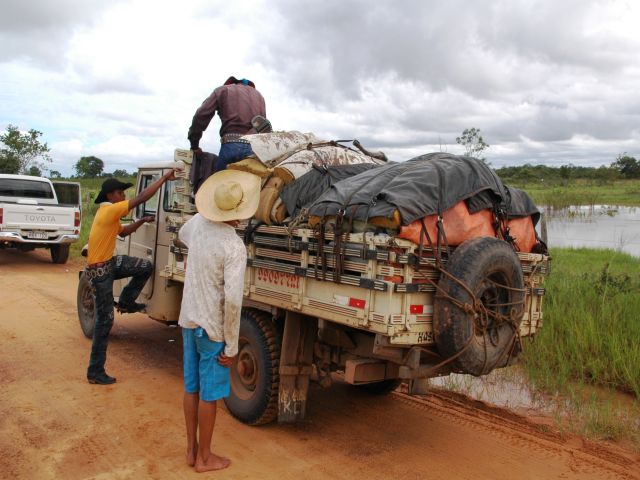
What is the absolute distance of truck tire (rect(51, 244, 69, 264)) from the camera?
40.9ft

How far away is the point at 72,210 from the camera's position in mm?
12180

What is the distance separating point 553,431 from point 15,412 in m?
4.21

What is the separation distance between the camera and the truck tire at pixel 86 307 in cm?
665

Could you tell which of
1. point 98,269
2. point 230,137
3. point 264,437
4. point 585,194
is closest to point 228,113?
point 230,137

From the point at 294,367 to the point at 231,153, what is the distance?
7.00 ft

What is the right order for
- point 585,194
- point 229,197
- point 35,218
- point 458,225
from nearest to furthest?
point 229,197
point 458,225
point 35,218
point 585,194

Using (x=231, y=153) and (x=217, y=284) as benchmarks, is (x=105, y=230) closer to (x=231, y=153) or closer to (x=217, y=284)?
(x=231, y=153)

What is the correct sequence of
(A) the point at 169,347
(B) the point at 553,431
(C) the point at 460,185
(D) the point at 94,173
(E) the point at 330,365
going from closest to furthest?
(C) the point at 460,185
(E) the point at 330,365
(B) the point at 553,431
(A) the point at 169,347
(D) the point at 94,173

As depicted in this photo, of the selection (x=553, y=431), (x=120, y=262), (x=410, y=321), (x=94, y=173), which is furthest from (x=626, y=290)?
(x=94, y=173)

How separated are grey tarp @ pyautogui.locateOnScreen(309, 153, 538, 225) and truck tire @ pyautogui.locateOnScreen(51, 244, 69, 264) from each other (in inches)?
395

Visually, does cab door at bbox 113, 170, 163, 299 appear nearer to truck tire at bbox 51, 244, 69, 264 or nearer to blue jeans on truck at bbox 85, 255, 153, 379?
blue jeans on truck at bbox 85, 255, 153, 379

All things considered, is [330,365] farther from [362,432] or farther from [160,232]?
[160,232]

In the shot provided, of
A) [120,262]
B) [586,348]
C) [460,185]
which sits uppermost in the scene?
[460,185]

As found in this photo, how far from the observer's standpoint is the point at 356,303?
355 cm
